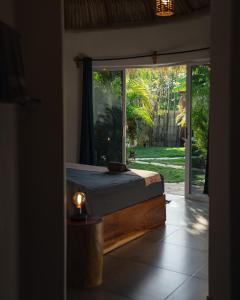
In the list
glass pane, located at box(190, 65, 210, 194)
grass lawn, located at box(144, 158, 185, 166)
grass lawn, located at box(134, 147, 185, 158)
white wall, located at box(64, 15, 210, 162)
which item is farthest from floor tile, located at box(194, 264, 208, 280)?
grass lawn, located at box(134, 147, 185, 158)

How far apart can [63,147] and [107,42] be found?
175 inches

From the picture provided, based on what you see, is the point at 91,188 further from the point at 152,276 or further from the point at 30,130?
the point at 30,130

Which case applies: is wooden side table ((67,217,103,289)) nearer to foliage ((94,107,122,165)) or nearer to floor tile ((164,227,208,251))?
floor tile ((164,227,208,251))

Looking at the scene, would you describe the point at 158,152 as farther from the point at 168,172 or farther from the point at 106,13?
the point at 106,13

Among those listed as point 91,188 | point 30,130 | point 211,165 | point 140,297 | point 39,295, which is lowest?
point 140,297

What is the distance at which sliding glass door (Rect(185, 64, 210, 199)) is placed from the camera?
570 centimetres

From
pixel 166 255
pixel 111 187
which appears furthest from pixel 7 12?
pixel 166 255

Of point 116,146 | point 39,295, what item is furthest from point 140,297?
point 116,146

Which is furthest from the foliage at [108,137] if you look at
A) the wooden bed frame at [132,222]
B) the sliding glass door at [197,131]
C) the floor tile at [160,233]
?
the floor tile at [160,233]

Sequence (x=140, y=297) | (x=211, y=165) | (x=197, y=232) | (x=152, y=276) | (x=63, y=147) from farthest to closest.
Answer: (x=197, y=232), (x=152, y=276), (x=140, y=297), (x=211, y=165), (x=63, y=147)

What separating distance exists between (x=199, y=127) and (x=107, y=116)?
1.60 metres

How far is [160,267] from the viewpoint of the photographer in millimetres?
3273

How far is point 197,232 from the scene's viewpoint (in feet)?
14.0

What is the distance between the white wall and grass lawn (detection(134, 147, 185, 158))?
4139 mm
